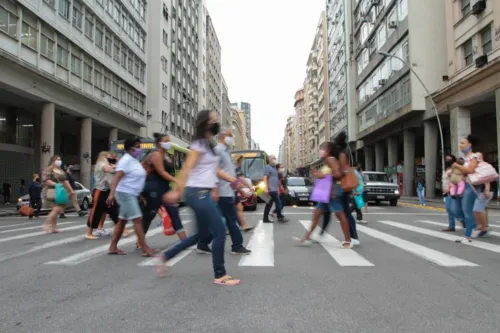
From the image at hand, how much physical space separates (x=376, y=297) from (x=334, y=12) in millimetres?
61964

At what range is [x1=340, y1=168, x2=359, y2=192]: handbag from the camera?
6.45 metres

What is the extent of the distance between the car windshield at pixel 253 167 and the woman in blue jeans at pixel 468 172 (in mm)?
16396

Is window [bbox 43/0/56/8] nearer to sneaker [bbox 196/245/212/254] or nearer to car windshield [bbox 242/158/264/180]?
car windshield [bbox 242/158/264/180]

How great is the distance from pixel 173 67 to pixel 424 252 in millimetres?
43622

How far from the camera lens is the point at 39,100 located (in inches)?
863

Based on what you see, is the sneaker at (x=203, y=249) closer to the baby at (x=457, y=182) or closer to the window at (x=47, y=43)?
the baby at (x=457, y=182)

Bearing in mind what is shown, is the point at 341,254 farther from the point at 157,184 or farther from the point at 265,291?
the point at 157,184

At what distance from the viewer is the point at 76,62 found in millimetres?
25359

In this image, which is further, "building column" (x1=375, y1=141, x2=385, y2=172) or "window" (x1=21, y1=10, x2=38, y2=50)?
"building column" (x1=375, y1=141, x2=385, y2=172)

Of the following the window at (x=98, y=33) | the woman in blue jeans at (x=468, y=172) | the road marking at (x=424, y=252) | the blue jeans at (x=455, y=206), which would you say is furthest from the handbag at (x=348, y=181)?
the window at (x=98, y=33)

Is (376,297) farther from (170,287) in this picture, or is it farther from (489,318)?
(170,287)

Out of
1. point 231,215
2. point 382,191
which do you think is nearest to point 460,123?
point 382,191

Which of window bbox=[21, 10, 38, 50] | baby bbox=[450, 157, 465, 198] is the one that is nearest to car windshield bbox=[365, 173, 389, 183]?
baby bbox=[450, 157, 465, 198]

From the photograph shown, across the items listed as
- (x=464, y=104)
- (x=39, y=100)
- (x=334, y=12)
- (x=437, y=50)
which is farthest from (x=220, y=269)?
(x=334, y=12)
